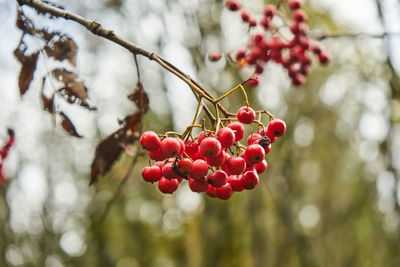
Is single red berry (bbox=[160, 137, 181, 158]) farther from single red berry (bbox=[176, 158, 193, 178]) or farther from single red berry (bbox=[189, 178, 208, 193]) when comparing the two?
single red berry (bbox=[189, 178, 208, 193])

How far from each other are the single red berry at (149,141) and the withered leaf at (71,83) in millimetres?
531

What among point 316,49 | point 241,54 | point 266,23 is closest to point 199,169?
point 241,54

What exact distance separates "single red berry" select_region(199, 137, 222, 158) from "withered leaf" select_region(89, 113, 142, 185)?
0.58m

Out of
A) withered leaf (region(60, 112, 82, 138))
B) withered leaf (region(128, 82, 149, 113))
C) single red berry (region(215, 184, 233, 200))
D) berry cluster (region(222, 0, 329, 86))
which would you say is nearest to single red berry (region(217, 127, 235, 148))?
single red berry (region(215, 184, 233, 200))

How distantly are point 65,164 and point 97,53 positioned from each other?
5713 millimetres

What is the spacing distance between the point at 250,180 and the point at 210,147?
282mm

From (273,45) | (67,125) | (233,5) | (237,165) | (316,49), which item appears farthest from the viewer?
(316,49)

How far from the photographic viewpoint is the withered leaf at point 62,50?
1.63 m

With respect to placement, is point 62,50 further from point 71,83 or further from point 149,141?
point 149,141

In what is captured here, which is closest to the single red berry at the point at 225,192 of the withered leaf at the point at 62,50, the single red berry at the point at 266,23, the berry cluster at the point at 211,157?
the berry cluster at the point at 211,157

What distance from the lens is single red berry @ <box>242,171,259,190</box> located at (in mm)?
Answer: 1311

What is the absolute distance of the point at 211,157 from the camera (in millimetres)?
1178

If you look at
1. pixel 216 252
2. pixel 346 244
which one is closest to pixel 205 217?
pixel 216 252

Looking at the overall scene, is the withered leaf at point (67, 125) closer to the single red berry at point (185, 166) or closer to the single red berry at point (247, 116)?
the single red berry at point (185, 166)
